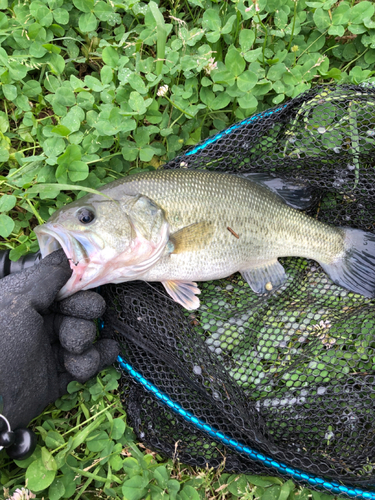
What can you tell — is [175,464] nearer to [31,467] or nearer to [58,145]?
[31,467]

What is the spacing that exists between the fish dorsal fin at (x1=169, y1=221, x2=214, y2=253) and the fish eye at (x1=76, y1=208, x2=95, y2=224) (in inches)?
19.8

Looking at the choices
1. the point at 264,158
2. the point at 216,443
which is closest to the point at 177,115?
the point at 264,158

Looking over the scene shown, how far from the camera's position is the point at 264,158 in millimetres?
2809

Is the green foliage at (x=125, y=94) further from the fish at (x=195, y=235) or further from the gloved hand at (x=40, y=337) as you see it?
the fish at (x=195, y=235)

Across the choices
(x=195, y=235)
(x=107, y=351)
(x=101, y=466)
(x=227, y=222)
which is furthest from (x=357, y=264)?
(x=101, y=466)

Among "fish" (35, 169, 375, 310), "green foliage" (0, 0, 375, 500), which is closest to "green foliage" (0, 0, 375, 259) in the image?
"green foliage" (0, 0, 375, 500)

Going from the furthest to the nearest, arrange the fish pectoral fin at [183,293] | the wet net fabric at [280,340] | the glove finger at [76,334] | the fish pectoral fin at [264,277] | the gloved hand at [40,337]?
the fish pectoral fin at [264,277], the fish pectoral fin at [183,293], the wet net fabric at [280,340], the glove finger at [76,334], the gloved hand at [40,337]

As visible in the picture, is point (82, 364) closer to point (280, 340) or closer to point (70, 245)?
point (70, 245)

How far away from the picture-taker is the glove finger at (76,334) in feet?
7.12

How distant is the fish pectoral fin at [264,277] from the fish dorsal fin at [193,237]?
0.43 metres

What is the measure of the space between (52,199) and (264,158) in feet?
5.13

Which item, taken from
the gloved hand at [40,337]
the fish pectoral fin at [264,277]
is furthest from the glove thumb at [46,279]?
the fish pectoral fin at [264,277]

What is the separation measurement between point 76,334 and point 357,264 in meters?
1.96

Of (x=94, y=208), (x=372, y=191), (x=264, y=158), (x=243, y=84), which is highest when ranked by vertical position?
(x=243, y=84)
